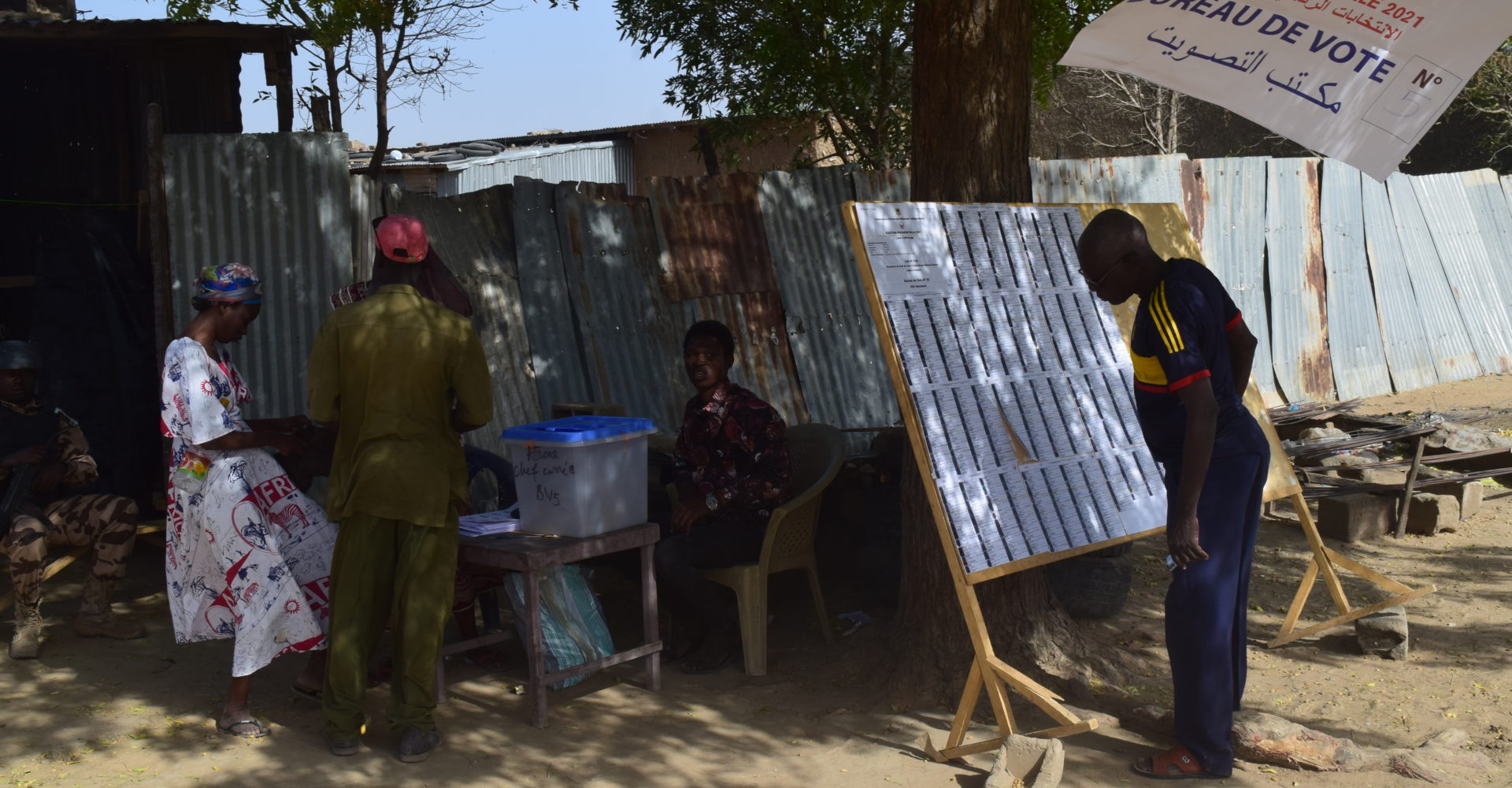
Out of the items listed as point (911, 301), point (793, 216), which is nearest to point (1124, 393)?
point (911, 301)

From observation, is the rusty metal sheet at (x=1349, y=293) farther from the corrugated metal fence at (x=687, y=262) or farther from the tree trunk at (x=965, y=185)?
the tree trunk at (x=965, y=185)

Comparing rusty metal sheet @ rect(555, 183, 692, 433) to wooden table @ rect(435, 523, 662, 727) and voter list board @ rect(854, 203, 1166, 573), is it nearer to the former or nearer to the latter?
wooden table @ rect(435, 523, 662, 727)

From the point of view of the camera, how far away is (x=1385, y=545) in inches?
280

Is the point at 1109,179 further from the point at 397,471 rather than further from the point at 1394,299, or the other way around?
the point at 397,471

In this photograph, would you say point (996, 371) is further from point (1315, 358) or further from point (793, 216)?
point (1315, 358)

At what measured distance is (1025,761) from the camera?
395 centimetres

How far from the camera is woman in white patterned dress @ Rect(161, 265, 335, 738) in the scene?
171 inches

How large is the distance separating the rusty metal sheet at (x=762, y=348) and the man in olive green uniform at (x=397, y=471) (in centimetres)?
375

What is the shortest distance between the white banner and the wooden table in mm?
2420

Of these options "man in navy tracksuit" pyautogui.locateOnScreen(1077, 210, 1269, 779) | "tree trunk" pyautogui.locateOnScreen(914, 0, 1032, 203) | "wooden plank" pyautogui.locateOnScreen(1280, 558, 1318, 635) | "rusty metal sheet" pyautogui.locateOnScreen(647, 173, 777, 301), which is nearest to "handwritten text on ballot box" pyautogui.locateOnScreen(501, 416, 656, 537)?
"tree trunk" pyautogui.locateOnScreen(914, 0, 1032, 203)

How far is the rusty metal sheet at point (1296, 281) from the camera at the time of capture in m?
11.2

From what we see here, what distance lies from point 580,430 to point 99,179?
22.7 ft

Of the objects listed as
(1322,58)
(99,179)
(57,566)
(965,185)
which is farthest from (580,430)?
(99,179)

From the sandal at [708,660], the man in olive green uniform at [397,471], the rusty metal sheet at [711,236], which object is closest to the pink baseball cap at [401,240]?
the man in olive green uniform at [397,471]
